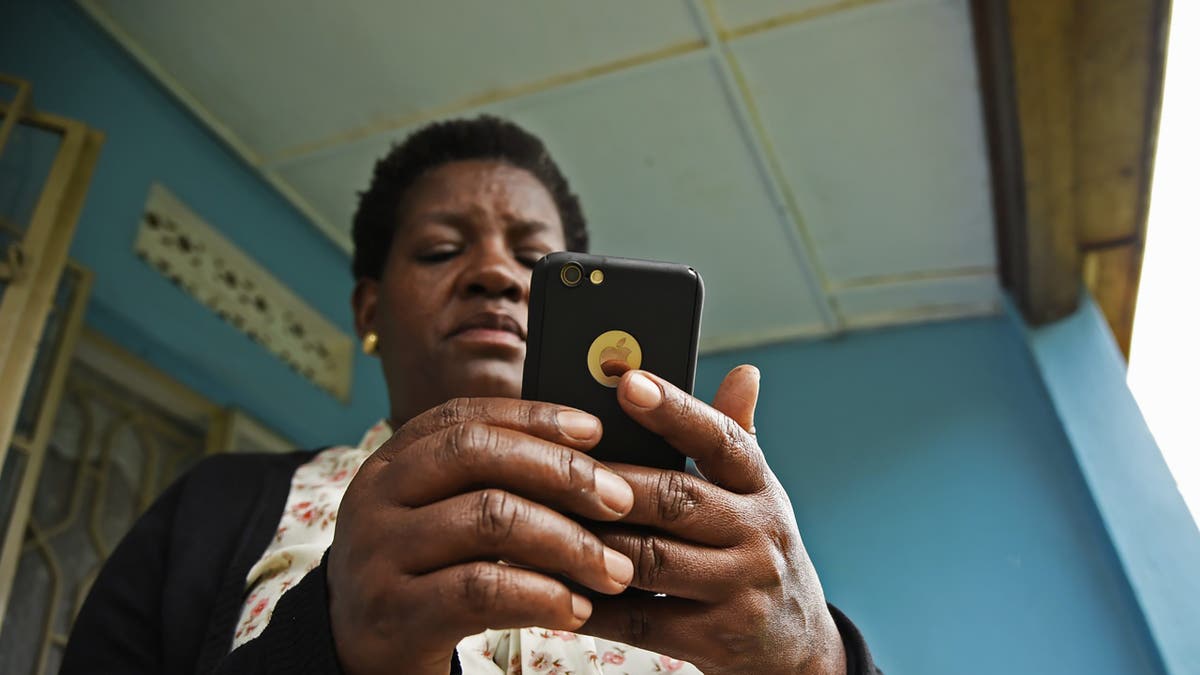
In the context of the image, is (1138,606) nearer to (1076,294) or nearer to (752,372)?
(1076,294)

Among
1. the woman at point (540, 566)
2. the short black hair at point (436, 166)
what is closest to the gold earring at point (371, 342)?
the short black hair at point (436, 166)

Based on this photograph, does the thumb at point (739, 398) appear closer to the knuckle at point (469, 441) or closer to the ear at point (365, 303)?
the knuckle at point (469, 441)

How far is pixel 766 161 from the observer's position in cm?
222

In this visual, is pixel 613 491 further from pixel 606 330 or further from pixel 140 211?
pixel 140 211

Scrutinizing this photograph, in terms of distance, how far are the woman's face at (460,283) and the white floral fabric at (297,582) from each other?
0.15 metres

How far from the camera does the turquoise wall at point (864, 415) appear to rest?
6.04ft

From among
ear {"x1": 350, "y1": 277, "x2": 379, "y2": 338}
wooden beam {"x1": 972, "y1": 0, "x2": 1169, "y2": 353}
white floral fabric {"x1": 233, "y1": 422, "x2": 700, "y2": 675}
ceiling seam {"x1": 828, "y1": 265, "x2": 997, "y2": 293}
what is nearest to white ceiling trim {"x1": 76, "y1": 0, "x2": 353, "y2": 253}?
ear {"x1": 350, "y1": 277, "x2": 379, "y2": 338}

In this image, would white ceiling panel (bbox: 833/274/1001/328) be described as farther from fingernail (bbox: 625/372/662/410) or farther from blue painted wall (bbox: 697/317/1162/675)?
fingernail (bbox: 625/372/662/410)

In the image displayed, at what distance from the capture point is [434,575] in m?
0.58

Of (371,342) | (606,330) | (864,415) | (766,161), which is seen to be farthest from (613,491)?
(864,415)

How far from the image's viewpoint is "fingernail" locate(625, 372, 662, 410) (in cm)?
65

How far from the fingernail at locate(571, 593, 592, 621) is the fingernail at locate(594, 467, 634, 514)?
0.19 ft

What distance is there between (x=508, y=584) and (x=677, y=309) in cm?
25

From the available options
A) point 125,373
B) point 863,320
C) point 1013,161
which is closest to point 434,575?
point 125,373
